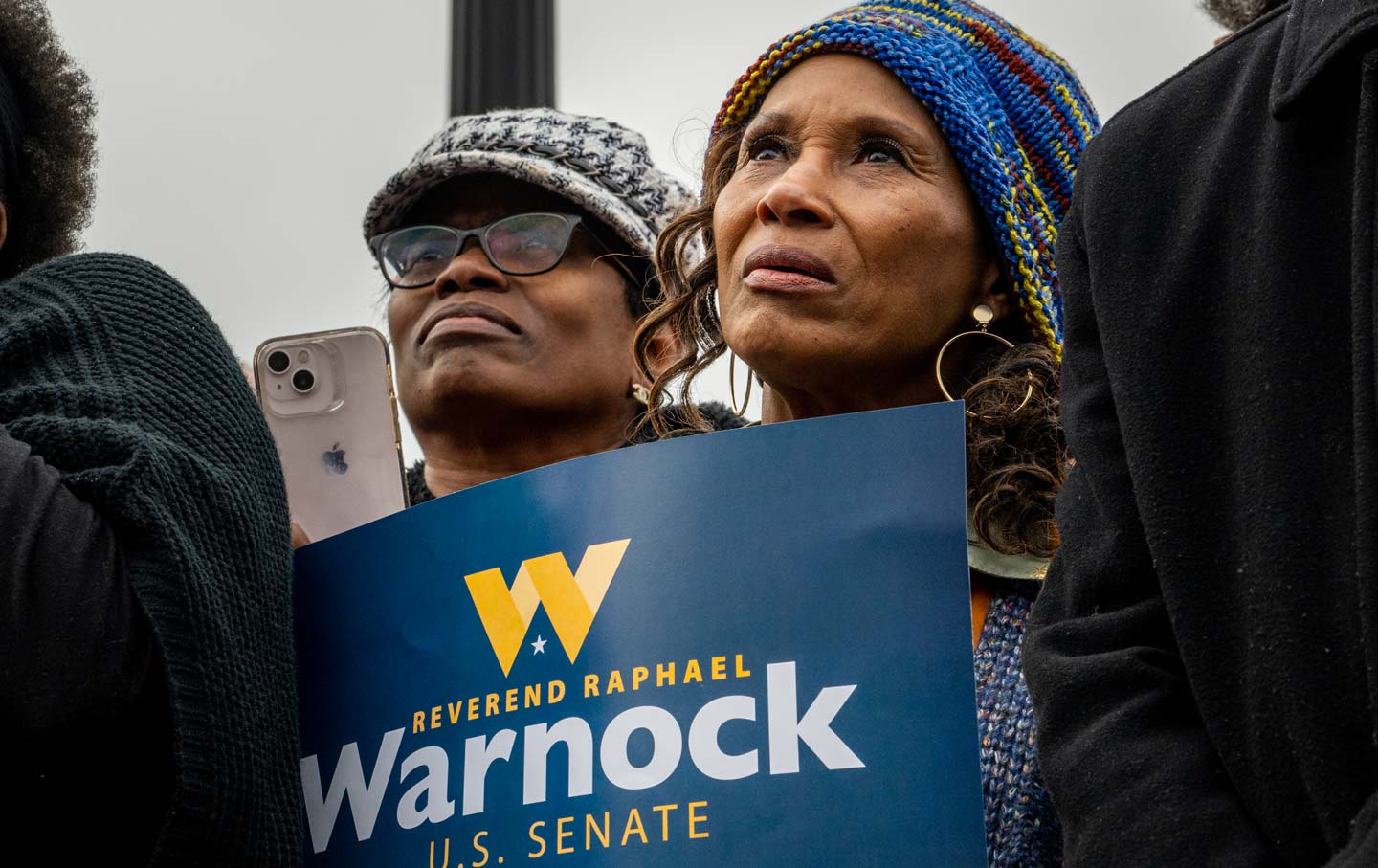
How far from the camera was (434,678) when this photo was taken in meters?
2.15

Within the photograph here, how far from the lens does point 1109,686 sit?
1660mm

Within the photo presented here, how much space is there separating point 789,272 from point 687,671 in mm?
894

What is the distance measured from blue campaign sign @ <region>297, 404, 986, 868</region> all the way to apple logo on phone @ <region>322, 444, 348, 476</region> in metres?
0.70

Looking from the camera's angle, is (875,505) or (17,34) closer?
(875,505)

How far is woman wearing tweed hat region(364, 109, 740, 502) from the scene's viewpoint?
147 inches

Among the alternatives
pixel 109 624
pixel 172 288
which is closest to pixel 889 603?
pixel 109 624

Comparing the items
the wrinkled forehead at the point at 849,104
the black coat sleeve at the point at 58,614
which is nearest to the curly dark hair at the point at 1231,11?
the wrinkled forehead at the point at 849,104

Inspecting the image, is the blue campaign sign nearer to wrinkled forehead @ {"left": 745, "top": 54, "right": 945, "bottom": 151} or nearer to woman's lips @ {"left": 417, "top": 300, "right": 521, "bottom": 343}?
wrinkled forehead @ {"left": 745, "top": 54, "right": 945, "bottom": 151}

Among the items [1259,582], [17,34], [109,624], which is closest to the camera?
[1259,582]

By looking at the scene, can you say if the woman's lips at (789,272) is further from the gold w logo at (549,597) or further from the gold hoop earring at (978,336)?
the gold w logo at (549,597)

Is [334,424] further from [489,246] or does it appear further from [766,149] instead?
[489,246]

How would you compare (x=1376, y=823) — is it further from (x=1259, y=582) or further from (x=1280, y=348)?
(x=1280, y=348)

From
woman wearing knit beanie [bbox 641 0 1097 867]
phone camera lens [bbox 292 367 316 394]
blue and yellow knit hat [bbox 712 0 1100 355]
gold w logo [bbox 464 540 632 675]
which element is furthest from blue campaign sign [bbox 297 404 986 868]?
blue and yellow knit hat [bbox 712 0 1100 355]

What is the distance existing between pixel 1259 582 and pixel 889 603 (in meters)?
0.49
